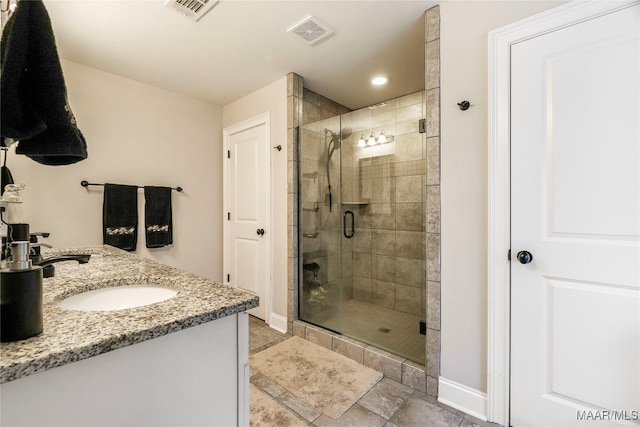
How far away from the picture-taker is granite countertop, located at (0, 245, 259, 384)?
52 cm

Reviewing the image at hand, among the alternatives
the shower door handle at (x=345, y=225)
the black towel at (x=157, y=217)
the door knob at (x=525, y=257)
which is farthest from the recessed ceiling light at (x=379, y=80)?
the black towel at (x=157, y=217)

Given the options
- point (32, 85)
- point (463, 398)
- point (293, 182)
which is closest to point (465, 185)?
point (463, 398)

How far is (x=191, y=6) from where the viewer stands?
180 centimetres

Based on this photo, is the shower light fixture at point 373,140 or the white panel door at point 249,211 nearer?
the shower light fixture at point 373,140

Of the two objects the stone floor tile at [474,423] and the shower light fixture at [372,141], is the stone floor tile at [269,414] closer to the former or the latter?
the stone floor tile at [474,423]

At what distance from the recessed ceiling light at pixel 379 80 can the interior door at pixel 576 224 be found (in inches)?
57.3

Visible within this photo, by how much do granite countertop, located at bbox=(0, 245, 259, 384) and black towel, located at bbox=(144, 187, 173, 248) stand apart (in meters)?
1.83

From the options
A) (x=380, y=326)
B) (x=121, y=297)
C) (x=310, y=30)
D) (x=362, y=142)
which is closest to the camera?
(x=121, y=297)

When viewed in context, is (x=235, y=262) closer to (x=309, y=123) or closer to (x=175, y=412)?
(x=309, y=123)

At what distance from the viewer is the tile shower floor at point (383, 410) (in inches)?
60.2

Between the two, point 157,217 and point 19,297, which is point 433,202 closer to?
point 19,297

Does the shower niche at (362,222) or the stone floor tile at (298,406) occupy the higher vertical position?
the shower niche at (362,222)

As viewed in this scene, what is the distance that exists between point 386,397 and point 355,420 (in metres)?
0.28

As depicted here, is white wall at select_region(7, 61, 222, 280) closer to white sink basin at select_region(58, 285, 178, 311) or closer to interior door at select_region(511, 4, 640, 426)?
white sink basin at select_region(58, 285, 178, 311)
